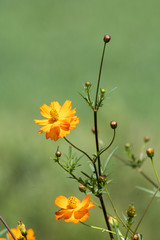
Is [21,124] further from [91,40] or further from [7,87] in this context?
[91,40]

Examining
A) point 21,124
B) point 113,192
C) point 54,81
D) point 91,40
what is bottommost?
point 113,192

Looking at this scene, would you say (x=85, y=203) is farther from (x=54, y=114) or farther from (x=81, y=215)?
(x=54, y=114)

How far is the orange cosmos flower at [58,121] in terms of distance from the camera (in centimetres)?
78

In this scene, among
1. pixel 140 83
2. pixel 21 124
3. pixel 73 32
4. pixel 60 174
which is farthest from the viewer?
pixel 73 32

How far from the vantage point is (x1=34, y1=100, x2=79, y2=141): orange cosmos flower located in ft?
2.55

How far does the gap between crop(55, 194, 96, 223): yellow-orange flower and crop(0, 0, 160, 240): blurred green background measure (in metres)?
1.24

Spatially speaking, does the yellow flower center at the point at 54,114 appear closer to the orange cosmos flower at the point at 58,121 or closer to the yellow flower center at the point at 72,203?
the orange cosmos flower at the point at 58,121

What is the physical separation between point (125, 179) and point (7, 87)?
1291mm

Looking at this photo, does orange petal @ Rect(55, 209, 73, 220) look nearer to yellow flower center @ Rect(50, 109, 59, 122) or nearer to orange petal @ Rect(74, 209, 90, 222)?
orange petal @ Rect(74, 209, 90, 222)

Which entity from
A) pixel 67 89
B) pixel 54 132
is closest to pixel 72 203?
pixel 54 132

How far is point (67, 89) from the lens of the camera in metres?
3.12

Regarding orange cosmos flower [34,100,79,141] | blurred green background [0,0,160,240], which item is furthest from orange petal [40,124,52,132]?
blurred green background [0,0,160,240]

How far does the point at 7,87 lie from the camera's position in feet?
10.5

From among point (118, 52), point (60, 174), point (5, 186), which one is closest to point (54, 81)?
point (118, 52)
